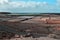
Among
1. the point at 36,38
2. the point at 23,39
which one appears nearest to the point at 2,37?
the point at 23,39

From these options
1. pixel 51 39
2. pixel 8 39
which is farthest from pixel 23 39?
pixel 51 39

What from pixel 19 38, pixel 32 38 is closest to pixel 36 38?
pixel 32 38

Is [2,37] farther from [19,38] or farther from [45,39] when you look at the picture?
[45,39]

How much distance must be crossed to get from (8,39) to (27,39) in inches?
43.1

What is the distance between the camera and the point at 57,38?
36.0 feet

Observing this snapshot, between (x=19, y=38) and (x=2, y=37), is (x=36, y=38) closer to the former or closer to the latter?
(x=19, y=38)

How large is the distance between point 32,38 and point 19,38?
30.2 inches

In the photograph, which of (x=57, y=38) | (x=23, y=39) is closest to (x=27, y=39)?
(x=23, y=39)

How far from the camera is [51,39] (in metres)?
10.6

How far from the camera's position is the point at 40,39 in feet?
34.6

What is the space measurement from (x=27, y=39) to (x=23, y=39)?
23cm

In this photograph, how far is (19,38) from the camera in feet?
34.8

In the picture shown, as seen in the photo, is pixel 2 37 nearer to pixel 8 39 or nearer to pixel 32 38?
pixel 8 39

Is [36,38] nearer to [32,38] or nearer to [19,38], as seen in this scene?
[32,38]
